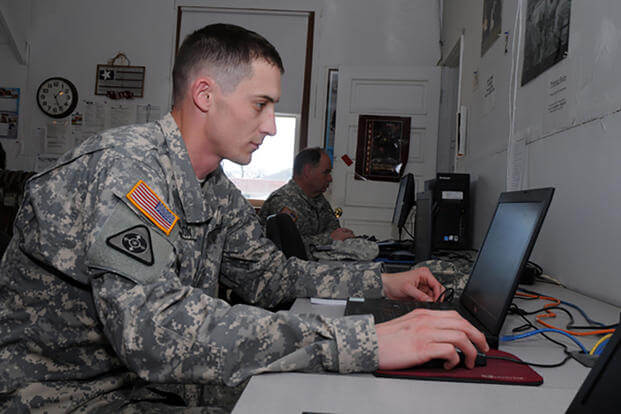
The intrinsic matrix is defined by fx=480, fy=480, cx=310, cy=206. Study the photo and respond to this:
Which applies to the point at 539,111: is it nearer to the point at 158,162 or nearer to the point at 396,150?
the point at 158,162

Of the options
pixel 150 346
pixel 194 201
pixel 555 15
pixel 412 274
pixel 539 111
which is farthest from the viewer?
pixel 539 111

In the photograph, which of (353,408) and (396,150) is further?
(396,150)

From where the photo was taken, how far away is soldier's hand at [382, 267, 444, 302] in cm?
117

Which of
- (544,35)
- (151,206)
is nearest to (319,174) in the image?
(544,35)

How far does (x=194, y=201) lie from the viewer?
0.94 metres

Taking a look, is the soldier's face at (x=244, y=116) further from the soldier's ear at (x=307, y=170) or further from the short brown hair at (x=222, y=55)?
the soldier's ear at (x=307, y=170)

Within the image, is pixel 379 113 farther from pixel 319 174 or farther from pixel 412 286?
pixel 412 286

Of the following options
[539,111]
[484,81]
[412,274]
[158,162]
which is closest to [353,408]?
[158,162]

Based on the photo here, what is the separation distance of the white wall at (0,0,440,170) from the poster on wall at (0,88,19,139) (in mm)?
63

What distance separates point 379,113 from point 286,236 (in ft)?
8.54

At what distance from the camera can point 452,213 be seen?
257cm

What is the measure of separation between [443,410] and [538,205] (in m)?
0.39

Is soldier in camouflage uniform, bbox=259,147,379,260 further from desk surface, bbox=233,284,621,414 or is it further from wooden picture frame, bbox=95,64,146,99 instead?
desk surface, bbox=233,284,621,414

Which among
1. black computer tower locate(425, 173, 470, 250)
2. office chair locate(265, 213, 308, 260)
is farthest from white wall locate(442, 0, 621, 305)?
office chair locate(265, 213, 308, 260)
